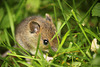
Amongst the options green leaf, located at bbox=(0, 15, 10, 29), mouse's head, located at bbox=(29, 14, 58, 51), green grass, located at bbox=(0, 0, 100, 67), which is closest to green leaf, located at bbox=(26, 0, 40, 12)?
green grass, located at bbox=(0, 0, 100, 67)

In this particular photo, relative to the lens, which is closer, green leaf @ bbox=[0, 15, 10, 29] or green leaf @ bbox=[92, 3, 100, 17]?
green leaf @ bbox=[92, 3, 100, 17]

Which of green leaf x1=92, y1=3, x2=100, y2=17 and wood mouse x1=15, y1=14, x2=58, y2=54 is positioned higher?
green leaf x1=92, y1=3, x2=100, y2=17

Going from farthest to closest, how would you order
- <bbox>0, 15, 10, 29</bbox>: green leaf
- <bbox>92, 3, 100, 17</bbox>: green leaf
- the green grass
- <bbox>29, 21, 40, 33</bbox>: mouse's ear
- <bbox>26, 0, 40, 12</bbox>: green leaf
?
<bbox>26, 0, 40, 12</bbox>: green leaf → <bbox>0, 15, 10, 29</bbox>: green leaf → <bbox>29, 21, 40, 33</bbox>: mouse's ear → <bbox>92, 3, 100, 17</bbox>: green leaf → the green grass

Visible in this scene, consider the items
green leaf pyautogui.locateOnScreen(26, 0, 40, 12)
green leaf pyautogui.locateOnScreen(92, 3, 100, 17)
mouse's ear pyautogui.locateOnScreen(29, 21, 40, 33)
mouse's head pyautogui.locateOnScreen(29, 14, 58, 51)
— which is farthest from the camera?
green leaf pyautogui.locateOnScreen(26, 0, 40, 12)

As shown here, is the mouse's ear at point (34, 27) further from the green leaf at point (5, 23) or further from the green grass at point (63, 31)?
the green leaf at point (5, 23)

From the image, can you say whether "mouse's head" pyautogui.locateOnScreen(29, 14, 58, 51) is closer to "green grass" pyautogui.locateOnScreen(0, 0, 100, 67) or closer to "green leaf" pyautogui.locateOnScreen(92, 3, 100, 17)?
"green grass" pyautogui.locateOnScreen(0, 0, 100, 67)

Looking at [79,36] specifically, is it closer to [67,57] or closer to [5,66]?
[67,57]

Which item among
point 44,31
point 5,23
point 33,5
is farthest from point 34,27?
point 33,5

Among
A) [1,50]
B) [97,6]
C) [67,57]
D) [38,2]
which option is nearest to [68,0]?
[97,6]

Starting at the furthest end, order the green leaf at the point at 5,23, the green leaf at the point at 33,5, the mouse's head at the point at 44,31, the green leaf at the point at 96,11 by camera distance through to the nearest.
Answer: the green leaf at the point at 33,5
the green leaf at the point at 5,23
the mouse's head at the point at 44,31
the green leaf at the point at 96,11

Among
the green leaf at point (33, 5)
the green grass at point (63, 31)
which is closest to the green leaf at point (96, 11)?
the green grass at point (63, 31)
